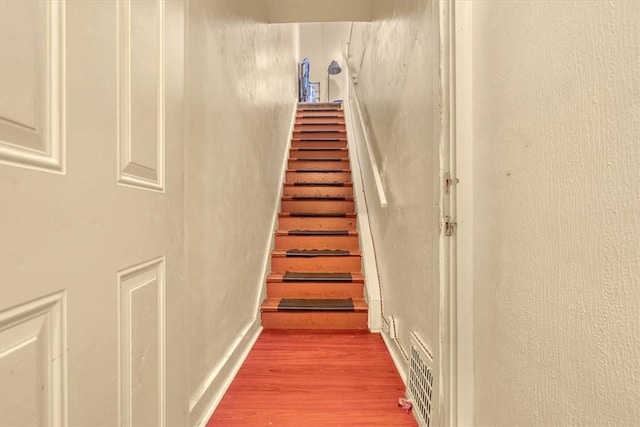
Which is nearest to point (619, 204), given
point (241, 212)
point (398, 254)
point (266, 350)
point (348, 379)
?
point (398, 254)

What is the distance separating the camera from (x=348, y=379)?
4.76 ft

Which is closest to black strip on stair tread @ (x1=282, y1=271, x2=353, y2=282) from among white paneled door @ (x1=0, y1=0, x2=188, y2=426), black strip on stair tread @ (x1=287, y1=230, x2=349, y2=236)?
black strip on stair tread @ (x1=287, y1=230, x2=349, y2=236)

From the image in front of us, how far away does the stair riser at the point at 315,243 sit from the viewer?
102 inches

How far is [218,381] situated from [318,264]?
49.1 inches

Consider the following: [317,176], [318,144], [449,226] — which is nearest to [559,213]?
[449,226]

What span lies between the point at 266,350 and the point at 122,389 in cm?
124

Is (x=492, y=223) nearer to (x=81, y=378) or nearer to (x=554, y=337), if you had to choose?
(x=554, y=337)

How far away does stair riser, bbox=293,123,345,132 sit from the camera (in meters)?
4.33

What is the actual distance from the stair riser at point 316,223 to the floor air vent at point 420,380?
1.53 metres

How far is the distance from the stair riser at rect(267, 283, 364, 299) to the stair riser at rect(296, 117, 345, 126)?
295cm

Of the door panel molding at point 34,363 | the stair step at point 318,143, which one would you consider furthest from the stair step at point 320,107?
the door panel molding at point 34,363

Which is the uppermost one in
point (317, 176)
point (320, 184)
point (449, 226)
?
point (317, 176)

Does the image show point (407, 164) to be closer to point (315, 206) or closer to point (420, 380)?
point (420, 380)

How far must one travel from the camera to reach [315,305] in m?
2.05
